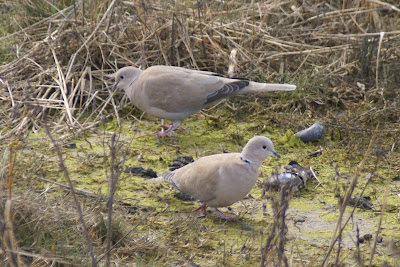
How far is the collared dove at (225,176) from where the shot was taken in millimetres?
3623

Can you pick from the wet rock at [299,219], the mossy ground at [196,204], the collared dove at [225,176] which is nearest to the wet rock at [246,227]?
the mossy ground at [196,204]

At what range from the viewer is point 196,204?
408 centimetres

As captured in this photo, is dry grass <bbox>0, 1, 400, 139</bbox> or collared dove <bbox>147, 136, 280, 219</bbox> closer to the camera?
collared dove <bbox>147, 136, 280, 219</bbox>

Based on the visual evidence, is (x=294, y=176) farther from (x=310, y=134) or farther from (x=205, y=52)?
(x=205, y=52)

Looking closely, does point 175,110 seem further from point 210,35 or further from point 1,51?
point 1,51

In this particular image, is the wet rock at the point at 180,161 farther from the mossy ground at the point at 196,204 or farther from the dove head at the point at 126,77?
the dove head at the point at 126,77

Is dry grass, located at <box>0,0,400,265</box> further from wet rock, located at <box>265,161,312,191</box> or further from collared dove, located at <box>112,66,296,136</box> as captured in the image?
wet rock, located at <box>265,161,312,191</box>

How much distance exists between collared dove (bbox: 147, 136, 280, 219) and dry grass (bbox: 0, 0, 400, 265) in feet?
4.16

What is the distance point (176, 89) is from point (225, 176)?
145 cm

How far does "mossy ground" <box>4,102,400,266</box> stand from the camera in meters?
3.33

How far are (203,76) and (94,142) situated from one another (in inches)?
37.3

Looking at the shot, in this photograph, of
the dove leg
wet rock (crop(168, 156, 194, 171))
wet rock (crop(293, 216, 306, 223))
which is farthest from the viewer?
the dove leg

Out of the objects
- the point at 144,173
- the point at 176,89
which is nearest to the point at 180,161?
the point at 144,173

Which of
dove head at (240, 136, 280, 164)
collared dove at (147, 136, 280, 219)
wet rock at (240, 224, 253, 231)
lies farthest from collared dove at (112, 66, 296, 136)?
wet rock at (240, 224, 253, 231)
